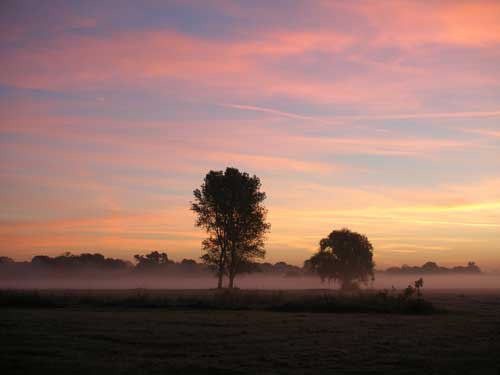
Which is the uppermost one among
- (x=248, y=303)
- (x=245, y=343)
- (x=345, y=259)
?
(x=345, y=259)

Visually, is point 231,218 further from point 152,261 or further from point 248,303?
point 152,261

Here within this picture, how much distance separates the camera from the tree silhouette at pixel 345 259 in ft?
306

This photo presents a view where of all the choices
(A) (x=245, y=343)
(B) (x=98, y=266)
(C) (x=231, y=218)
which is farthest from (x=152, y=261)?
(A) (x=245, y=343)

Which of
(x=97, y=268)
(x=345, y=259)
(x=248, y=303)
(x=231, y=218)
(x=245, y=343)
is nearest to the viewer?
(x=245, y=343)

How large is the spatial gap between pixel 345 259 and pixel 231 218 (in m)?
29.8

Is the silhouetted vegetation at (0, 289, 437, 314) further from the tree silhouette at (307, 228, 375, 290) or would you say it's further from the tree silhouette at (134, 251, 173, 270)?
the tree silhouette at (134, 251, 173, 270)

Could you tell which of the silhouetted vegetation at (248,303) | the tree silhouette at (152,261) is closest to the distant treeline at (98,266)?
the tree silhouette at (152,261)

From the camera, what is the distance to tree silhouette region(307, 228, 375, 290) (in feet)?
306

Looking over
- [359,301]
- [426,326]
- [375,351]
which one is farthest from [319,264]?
[375,351]

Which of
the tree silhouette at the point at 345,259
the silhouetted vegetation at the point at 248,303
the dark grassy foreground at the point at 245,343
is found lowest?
the dark grassy foreground at the point at 245,343

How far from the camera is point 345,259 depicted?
93.4m

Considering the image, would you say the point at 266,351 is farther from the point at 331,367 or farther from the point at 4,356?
the point at 4,356

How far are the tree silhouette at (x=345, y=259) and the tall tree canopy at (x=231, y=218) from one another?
24.0 metres

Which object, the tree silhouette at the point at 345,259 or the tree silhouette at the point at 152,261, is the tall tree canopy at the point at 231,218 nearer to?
the tree silhouette at the point at 345,259
